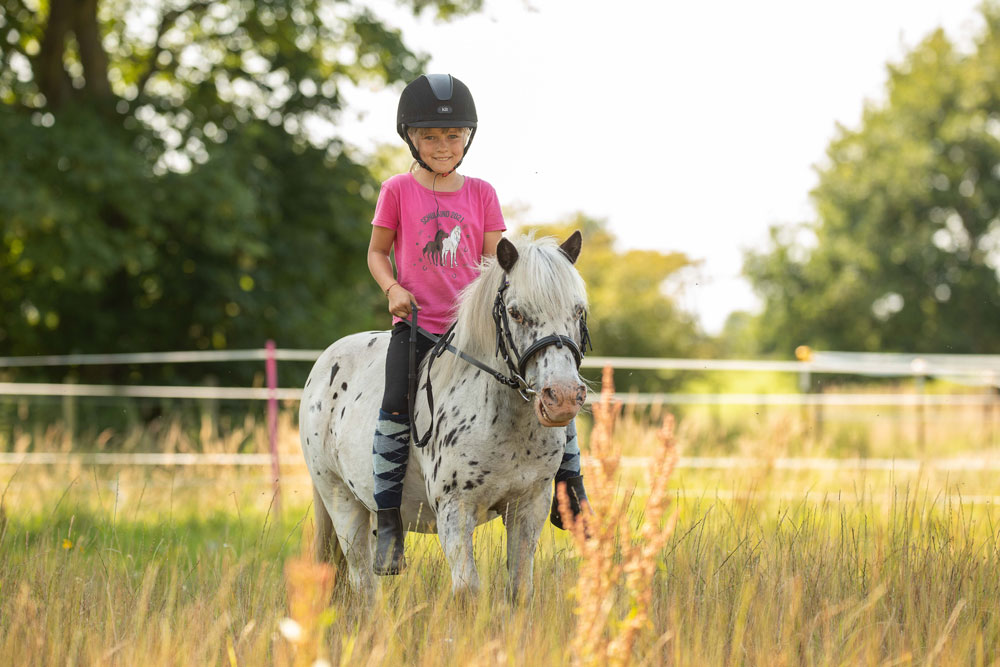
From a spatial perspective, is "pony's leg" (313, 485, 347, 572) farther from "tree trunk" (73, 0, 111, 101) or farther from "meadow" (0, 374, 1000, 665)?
"tree trunk" (73, 0, 111, 101)

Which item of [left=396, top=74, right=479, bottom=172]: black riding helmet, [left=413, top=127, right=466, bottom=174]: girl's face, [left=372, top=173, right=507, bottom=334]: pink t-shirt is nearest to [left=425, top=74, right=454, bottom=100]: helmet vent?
[left=396, top=74, right=479, bottom=172]: black riding helmet

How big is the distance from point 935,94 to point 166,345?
102 ft

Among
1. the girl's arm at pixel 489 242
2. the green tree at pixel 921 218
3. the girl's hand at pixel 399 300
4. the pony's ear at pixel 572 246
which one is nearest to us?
the pony's ear at pixel 572 246

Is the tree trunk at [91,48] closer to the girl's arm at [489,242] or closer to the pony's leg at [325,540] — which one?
the pony's leg at [325,540]

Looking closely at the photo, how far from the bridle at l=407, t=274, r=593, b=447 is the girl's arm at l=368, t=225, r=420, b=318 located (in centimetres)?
6

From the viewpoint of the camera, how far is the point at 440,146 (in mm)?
3980

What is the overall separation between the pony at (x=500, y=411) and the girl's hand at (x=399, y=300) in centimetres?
21

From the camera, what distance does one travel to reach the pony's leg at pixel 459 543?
3434 millimetres

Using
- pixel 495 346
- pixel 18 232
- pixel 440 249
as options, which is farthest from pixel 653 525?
pixel 18 232

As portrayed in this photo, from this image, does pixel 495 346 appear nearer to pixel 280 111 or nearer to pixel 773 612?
pixel 773 612

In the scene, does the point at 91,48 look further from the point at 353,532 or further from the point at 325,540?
the point at 353,532

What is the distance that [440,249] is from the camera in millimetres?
4004

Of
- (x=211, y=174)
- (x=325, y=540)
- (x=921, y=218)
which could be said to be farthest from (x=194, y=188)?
(x=921, y=218)

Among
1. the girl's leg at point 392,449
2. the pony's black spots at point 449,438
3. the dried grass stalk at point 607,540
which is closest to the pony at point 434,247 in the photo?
the girl's leg at point 392,449
